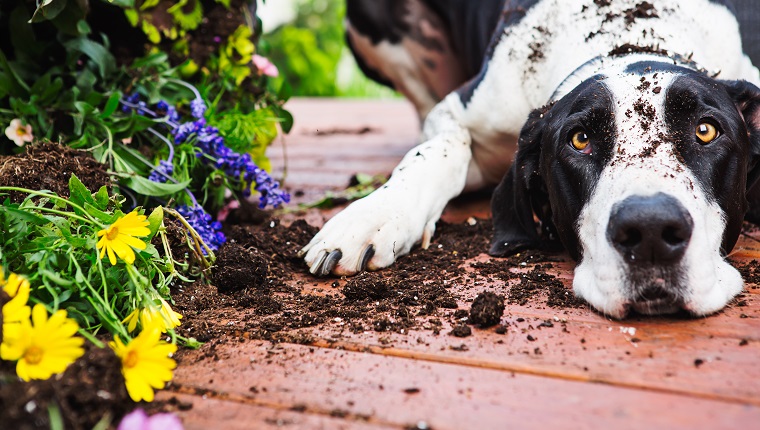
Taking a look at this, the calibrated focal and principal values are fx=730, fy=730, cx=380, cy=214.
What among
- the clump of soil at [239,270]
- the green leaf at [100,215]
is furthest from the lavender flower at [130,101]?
the green leaf at [100,215]

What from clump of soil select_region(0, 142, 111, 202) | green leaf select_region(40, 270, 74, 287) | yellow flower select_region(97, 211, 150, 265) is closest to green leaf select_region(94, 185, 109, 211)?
yellow flower select_region(97, 211, 150, 265)

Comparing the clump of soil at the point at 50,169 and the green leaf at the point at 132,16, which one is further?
the green leaf at the point at 132,16

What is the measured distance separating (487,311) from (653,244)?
411mm

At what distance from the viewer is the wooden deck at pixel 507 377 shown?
1.30 m

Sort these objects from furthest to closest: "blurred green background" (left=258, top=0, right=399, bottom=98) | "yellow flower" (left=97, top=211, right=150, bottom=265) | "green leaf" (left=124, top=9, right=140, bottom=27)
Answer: "blurred green background" (left=258, top=0, right=399, bottom=98), "green leaf" (left=124, top=9, right=140, bottom=27), "yellow flower" (left=97, top=211, right=150, bottom=265)

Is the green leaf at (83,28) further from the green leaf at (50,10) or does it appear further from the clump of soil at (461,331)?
the clump of soil at (461,331)

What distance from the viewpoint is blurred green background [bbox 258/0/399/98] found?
8.91 meters

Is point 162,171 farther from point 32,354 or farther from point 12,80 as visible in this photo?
point 32,354

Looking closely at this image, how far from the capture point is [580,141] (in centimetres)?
208

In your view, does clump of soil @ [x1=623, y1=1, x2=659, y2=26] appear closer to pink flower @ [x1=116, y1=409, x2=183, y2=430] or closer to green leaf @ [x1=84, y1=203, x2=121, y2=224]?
green leaf @ [x1=84, y1=203, x2=121, y2=224]

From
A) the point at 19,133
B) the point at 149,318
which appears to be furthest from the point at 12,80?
the point at 149,318

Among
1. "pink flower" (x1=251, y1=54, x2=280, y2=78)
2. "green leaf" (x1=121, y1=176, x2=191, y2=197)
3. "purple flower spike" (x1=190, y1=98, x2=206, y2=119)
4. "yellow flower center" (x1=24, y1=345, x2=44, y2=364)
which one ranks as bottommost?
"yellow flower center" (x1=24, y1=345, x2=44, y2=364)

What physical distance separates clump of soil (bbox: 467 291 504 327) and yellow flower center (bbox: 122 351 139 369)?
78 centimetres

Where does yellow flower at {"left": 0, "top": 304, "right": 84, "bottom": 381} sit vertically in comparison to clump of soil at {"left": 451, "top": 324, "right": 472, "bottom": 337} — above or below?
above
